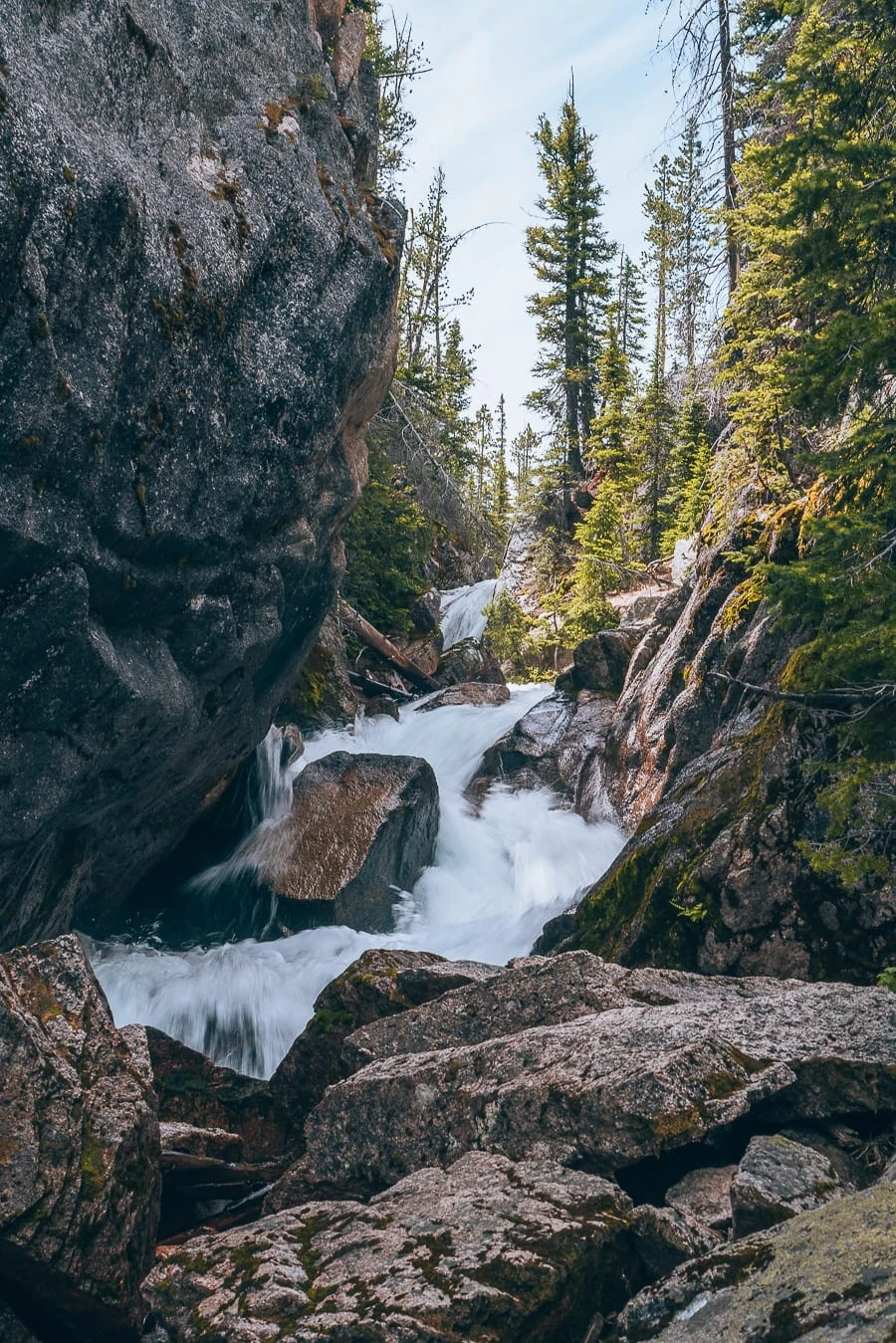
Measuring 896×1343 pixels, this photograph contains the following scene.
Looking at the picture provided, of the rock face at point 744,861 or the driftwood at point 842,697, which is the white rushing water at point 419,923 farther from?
the driftwood at point 842,697

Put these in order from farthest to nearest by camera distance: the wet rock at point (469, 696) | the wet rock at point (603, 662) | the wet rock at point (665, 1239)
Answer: the wet rock at point (469, 696)
the wet rock at point (603, 662)
the wet rock at point (665, 1239)

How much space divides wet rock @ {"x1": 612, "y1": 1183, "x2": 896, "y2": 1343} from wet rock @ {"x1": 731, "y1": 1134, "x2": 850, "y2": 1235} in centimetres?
62

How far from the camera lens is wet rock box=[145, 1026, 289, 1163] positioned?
337 inches

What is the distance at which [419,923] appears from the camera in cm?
1541

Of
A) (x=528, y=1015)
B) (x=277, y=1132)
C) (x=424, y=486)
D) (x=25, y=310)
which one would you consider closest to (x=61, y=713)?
(x=25, y=310)

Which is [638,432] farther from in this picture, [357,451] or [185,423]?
[185,423]

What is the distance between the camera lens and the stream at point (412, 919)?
11938 mm

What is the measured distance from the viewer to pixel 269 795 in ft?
55.4

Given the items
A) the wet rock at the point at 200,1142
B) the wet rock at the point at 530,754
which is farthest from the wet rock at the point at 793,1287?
the wet rock at the point at 530,754

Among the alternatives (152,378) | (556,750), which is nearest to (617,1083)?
(152,378)

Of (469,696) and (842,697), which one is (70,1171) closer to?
(842,697)

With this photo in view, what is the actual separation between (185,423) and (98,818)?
5.26 meters

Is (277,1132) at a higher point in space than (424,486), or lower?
lower

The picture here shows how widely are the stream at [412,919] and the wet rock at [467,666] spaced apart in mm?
4913
